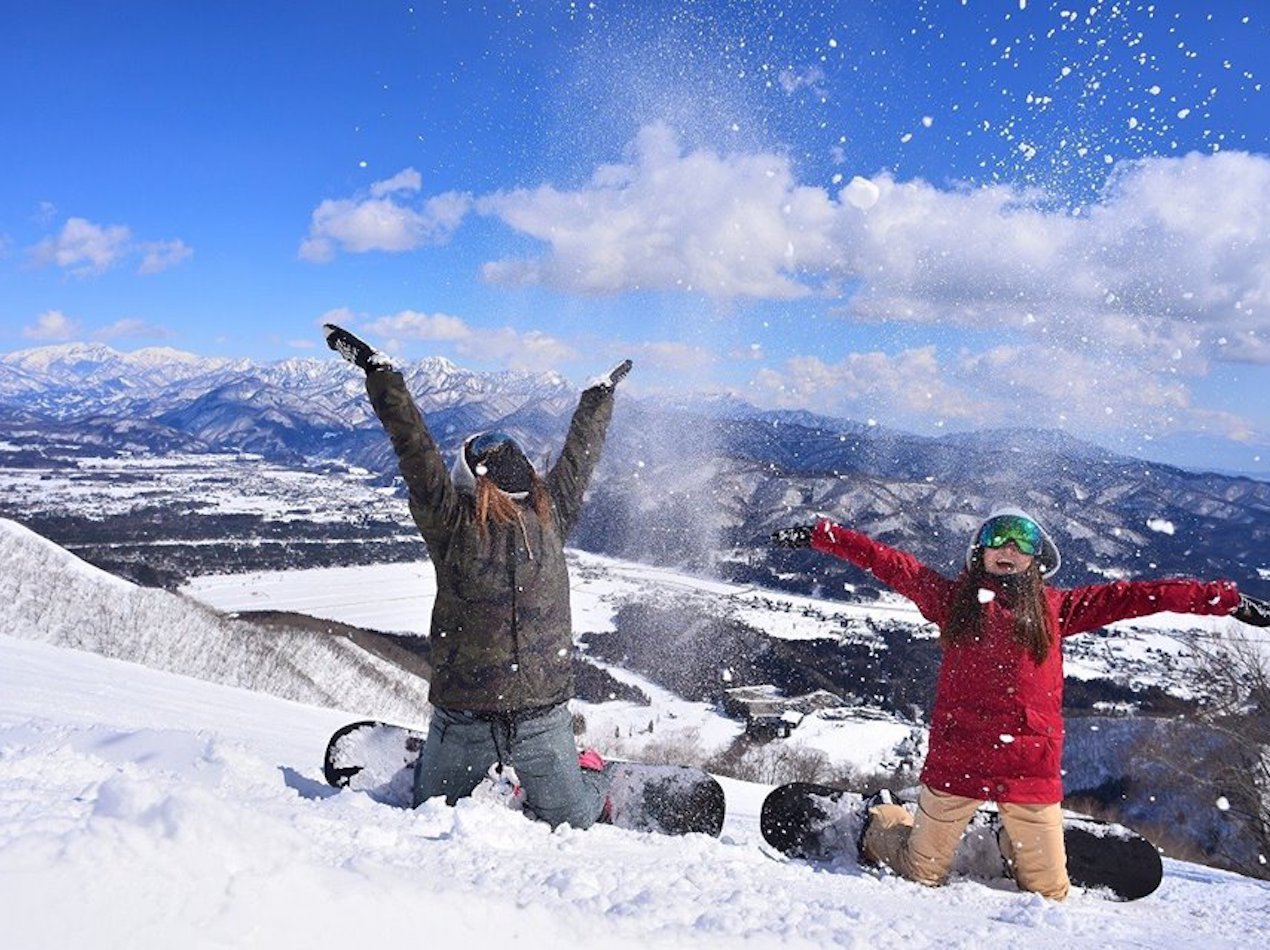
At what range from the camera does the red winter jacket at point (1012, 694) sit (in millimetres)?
4055

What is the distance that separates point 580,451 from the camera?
480 cm

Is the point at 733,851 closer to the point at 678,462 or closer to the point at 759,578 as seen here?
the point at 759,578

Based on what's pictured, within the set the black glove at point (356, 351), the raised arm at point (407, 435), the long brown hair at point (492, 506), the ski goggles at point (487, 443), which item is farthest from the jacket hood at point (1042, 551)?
the black glove at point (356, 351)

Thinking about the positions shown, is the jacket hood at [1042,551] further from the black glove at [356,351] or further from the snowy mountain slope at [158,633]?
the snowy mountain slope at [158,633]

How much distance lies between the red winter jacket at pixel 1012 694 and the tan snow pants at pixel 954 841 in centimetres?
8

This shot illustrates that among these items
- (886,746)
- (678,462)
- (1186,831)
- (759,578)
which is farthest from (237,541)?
(1186,831)

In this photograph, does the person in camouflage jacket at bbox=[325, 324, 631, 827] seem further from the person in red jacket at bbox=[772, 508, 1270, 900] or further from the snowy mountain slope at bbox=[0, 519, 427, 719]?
the snowy mountain slope at bbox=[0, 519, 427, 719]

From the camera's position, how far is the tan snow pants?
4008mm

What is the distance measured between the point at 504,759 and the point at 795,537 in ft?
6.89

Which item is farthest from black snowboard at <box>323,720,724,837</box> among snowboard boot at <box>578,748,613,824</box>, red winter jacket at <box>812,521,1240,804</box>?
red winter jacket at <box>812,521,1240,804</box>

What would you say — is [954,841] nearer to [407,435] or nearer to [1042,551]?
[1042,551]

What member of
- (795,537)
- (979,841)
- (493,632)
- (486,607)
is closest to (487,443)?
(486,607)

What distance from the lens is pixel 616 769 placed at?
4977mm

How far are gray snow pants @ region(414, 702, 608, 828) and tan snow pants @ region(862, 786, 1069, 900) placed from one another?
64.5 inches
